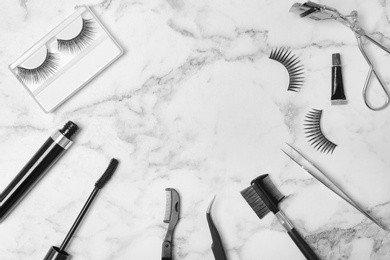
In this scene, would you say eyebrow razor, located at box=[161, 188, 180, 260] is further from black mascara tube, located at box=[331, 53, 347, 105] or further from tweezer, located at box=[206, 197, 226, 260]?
black mascara tube, located at box=[331, 53, 347, 105]

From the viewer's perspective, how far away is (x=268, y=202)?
1048 millimetres

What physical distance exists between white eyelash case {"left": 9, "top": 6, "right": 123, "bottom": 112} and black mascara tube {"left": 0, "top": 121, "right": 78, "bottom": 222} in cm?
7

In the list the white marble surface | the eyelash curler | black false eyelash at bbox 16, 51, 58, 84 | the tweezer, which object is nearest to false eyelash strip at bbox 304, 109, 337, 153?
the white marble surface

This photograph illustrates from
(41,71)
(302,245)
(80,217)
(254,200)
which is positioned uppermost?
(41,71)

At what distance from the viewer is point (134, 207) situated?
42.9 inches

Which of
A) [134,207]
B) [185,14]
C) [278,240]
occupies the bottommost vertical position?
[278,240]

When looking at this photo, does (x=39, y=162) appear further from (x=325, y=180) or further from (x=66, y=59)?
(x=325, y=180)

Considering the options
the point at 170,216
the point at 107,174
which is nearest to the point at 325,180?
the point at 170,216

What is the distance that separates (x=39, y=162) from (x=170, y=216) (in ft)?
1.05

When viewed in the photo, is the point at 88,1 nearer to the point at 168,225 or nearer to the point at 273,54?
the point at 273,54

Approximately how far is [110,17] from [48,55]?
16 centimetres

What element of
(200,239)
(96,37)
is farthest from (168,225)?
(96,37)

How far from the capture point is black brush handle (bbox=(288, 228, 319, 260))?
1038 mm

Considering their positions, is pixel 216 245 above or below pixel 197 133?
below
